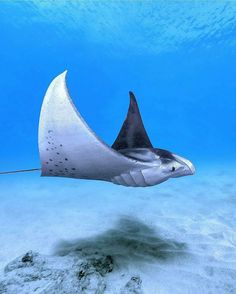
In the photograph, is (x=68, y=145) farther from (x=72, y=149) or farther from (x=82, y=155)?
(x=82, y=155)

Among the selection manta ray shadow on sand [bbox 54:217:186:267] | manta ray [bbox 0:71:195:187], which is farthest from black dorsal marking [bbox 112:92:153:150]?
manta ray shadow on sand [bbox 54:217:186:267]

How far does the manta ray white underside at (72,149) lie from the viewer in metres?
2.41

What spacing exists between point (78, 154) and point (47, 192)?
5.54 meters

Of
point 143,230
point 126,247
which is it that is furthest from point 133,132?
point 126,247

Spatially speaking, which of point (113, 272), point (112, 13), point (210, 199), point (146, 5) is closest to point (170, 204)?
point (210, 199)

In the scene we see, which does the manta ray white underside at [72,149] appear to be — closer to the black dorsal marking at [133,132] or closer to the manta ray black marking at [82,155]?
the manta ray black marking at [82,155]

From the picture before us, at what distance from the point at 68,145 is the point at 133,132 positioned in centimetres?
175

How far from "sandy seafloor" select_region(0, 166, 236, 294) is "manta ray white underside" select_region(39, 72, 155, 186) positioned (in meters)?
1.07

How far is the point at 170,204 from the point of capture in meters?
6.00

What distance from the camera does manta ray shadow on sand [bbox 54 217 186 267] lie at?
3.28 m

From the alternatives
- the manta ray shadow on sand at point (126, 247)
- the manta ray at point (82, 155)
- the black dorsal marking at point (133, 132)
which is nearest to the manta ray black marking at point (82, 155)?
the manta ray at point (82, 155)

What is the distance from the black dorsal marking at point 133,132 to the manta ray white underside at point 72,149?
1166mm

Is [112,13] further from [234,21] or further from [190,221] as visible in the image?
[190,221]

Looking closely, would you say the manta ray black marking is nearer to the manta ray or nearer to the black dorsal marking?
the manta ray
